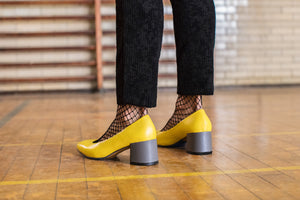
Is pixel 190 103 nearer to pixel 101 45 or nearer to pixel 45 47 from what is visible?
pixel 101 45

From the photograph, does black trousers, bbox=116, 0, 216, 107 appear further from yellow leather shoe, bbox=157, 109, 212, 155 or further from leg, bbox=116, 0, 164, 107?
yellow leather shoe, bbox=157, 109, 212, 155

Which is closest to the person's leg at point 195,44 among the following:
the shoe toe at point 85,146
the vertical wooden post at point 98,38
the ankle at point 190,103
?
the ankle at point 190,103

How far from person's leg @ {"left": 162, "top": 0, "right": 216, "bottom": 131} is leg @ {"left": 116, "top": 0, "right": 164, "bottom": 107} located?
17 centimetres

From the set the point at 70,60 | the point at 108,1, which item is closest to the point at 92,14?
the point at 108,1

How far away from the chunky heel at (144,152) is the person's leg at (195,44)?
25cm

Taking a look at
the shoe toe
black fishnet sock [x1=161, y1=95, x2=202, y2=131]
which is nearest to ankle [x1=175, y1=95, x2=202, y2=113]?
black fishnet sock [x1=161, y1=95, x2=202, y2=131]

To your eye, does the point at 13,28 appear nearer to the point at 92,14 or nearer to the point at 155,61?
the point at 92,14

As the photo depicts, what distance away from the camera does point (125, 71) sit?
1123 millimetres

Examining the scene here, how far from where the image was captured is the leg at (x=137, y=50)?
1.12 m

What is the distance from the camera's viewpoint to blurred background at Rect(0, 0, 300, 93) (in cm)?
569

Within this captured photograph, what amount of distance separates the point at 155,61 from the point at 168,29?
4919 mm

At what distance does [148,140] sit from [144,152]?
1.5 inches

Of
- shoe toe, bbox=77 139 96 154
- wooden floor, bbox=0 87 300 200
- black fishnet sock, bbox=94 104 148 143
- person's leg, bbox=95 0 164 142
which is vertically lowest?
wooden floor, bbox=0 87 300 200

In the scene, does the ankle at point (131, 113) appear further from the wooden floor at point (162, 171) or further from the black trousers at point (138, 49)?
the wooden floor at point (162, 171)
